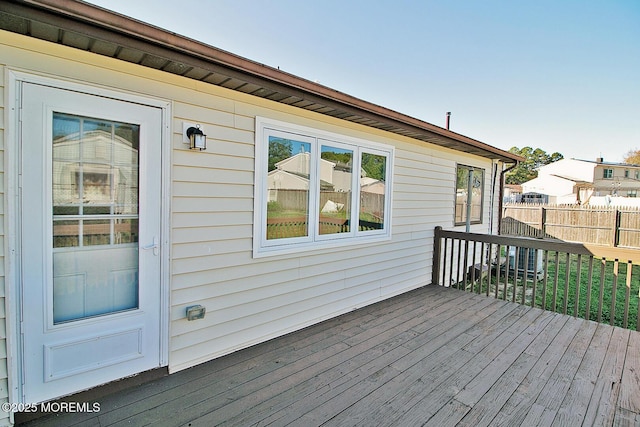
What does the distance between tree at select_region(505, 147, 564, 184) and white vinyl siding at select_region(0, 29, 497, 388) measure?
42660 mm

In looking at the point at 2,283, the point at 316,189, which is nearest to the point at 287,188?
the point at 316,189

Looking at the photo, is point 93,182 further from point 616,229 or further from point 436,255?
point 616,229

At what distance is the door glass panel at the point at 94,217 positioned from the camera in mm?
1945

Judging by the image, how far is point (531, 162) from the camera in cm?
3966

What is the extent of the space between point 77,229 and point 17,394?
102cm

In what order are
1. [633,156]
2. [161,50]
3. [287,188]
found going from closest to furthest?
[161,50] < [287,188] < [633,156]

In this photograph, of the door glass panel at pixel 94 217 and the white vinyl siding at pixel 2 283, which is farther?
the door glass panel at pixel 94 217

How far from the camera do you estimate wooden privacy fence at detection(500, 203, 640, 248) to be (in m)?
10.3

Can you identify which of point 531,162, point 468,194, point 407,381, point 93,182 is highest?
point 531,162

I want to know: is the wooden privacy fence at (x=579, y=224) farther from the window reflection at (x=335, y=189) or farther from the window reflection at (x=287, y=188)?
the window reflection at (x=287, y=188)

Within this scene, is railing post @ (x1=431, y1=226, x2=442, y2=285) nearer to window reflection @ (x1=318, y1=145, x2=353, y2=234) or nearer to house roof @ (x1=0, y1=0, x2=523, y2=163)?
window reflection @ (x1=318, y1=145, x2=353, y2=234)

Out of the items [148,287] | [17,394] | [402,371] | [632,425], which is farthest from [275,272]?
[632,425]

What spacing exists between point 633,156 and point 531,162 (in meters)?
10.0

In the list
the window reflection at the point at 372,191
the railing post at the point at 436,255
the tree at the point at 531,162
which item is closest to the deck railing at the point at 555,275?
the railing post at the point at 436,255
